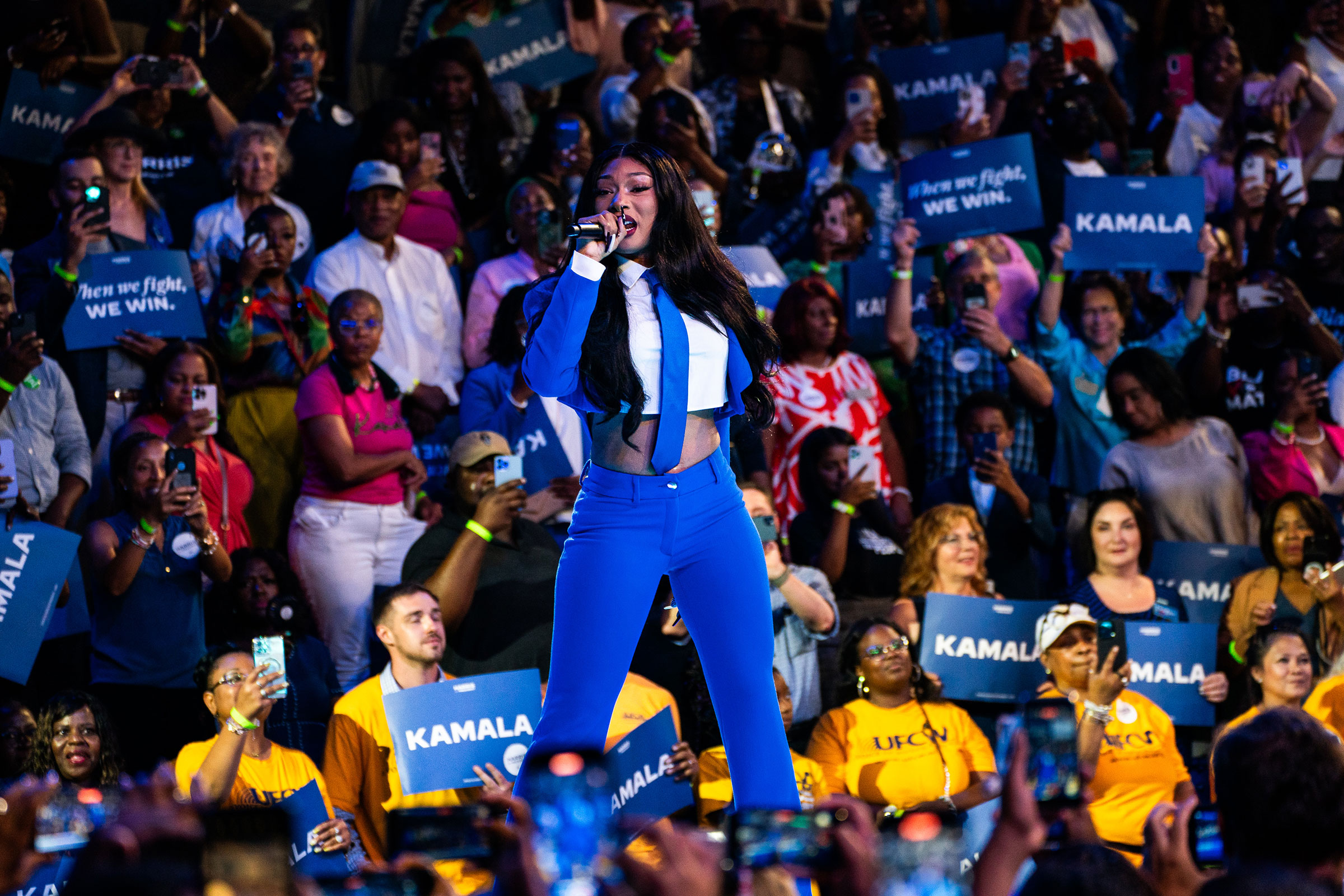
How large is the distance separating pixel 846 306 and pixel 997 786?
3215mm

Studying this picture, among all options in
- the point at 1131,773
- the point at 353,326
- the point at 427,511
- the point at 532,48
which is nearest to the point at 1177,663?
the point at 1131,773

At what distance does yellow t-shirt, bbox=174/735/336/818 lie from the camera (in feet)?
15.7

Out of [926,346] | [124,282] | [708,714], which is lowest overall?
[708,714]

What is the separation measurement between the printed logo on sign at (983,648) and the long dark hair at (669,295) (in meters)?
2.63

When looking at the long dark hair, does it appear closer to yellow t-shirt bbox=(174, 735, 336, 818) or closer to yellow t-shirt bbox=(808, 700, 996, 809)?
yellow t-shirt bbox=(174, 735, 336, 818)

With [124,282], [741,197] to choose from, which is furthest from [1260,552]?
[124,282]

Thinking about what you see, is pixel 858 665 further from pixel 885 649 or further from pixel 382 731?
pixel 382 731

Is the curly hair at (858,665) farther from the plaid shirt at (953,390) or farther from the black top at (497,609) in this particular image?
the plaid shirt at (953,390)

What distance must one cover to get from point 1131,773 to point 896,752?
33.2 inches

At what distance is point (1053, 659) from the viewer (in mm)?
5766

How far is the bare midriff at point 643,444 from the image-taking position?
3.38 m

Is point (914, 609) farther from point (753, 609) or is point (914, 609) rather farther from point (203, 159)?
point (203, 159)

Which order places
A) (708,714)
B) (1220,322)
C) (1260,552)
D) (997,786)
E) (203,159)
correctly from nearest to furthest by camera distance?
(997,786)
(708,714)
(1260,552)
(203,159)
(1220,322)

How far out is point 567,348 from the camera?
3264mm
